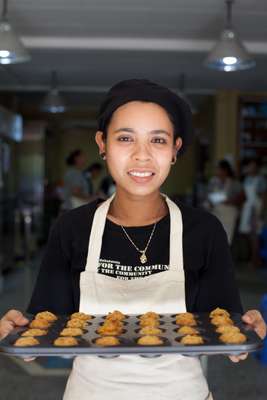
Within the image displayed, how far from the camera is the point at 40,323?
1.33 metres

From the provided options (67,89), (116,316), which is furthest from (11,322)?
(67,89)

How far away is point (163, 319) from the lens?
55.6 inches

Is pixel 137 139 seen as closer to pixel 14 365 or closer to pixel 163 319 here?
pixel 163 319

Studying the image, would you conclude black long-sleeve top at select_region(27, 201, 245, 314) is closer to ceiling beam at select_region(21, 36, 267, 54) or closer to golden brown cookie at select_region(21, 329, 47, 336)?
golden brown cookie at select_region(21, 329, 47, 336)

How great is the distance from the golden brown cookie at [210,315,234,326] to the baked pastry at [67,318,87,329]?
0.91 feet

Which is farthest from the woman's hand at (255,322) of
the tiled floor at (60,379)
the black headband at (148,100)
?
the tiled floor at (60,379)

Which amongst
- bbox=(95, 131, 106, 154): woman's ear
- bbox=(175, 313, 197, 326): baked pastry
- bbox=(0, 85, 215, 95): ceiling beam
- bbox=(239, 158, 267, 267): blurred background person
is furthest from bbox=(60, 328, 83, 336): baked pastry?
bbox=(0, 85, 215, 95): ceiling beam

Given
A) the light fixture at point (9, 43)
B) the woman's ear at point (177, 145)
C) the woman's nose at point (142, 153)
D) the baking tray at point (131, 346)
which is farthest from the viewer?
the light fixture at point (9, 43)

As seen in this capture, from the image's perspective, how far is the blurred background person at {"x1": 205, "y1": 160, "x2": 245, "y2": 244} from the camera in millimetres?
6570

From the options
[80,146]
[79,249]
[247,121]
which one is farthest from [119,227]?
[80,146]

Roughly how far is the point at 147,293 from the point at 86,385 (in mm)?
242

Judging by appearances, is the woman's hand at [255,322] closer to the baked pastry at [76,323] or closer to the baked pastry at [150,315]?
the baked pastry at [150,315]

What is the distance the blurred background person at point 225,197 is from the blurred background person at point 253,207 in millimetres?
1275

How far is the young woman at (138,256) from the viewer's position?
1.34 metres
